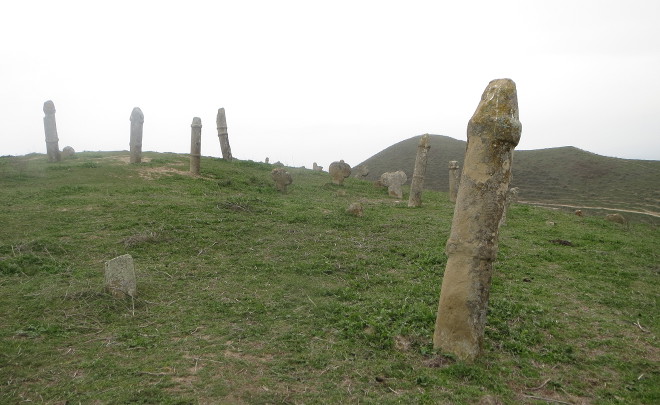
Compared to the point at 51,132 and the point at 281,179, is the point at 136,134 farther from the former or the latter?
the point at 281,179

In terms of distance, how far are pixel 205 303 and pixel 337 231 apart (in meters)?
4.91

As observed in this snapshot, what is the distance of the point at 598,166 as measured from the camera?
28.1 m

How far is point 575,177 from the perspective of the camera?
27500 millimetres

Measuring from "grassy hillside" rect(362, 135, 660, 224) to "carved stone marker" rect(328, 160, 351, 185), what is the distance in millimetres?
10637

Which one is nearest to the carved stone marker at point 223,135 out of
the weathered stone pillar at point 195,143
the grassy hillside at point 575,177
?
the weathered stone pillar at point 195,143

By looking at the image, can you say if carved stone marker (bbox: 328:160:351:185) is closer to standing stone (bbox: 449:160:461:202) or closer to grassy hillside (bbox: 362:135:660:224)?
standing stone (bbox: 449:160:461:202)

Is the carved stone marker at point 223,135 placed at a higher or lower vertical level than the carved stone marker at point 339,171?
higher

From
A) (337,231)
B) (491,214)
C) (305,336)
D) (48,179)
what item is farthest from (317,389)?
(48,179)

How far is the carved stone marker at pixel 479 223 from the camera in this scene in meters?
5.25

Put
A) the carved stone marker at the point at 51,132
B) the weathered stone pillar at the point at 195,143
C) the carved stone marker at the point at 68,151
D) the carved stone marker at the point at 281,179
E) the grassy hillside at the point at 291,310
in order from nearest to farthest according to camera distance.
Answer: the grassy hillside at the point at 291,310
the carved stone marker at the point at 281,179
the weathered stone pillar at the point at 195,143
the carved stone marker at the point at 51,132
the carved stone marker at the point at 68,151

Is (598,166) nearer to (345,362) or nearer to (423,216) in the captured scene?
(423,216)

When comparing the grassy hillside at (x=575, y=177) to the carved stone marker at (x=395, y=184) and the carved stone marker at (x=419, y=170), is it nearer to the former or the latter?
the carved stone marker at (x=395, y=184)

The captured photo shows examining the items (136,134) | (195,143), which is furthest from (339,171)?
(136,134)

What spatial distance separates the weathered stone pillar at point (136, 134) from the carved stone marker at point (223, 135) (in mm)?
4026
